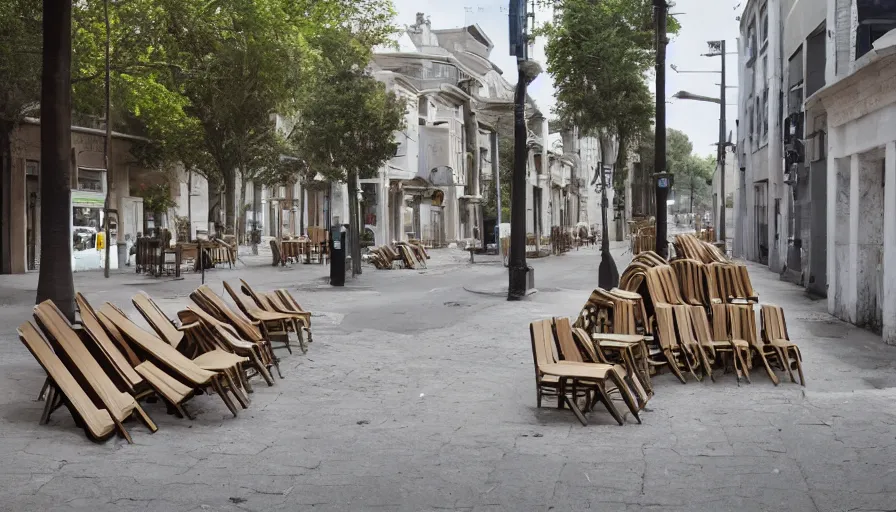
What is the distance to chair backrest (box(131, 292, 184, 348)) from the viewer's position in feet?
29.9

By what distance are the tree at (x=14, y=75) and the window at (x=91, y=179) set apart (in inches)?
177

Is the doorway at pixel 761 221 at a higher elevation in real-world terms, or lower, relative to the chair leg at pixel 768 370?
higher

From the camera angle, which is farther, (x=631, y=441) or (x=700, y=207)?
(x=700, y=207)

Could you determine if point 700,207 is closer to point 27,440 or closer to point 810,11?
point 810,11

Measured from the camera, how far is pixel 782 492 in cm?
575

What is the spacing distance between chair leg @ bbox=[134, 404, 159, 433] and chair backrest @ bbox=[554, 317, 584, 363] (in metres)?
3.40

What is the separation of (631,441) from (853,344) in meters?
6.75

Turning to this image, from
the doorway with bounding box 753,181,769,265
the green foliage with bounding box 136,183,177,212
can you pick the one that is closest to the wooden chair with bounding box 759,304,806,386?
the doorway with bounding box 753,181,769,265

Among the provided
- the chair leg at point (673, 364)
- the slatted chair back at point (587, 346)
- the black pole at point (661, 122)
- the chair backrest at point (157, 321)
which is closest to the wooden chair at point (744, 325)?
the chair leg at point (673, 364)

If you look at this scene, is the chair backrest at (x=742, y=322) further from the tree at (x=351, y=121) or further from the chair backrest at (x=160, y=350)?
the tree at (x=351, y=121)

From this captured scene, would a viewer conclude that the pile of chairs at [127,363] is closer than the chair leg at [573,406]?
Yes

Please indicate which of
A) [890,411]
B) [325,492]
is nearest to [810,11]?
[890,411]

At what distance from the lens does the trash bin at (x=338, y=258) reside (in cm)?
2269

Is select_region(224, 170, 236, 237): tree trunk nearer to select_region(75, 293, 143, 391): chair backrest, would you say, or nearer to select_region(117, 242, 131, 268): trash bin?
select_region(117, 242, 131, 268): trash bin
